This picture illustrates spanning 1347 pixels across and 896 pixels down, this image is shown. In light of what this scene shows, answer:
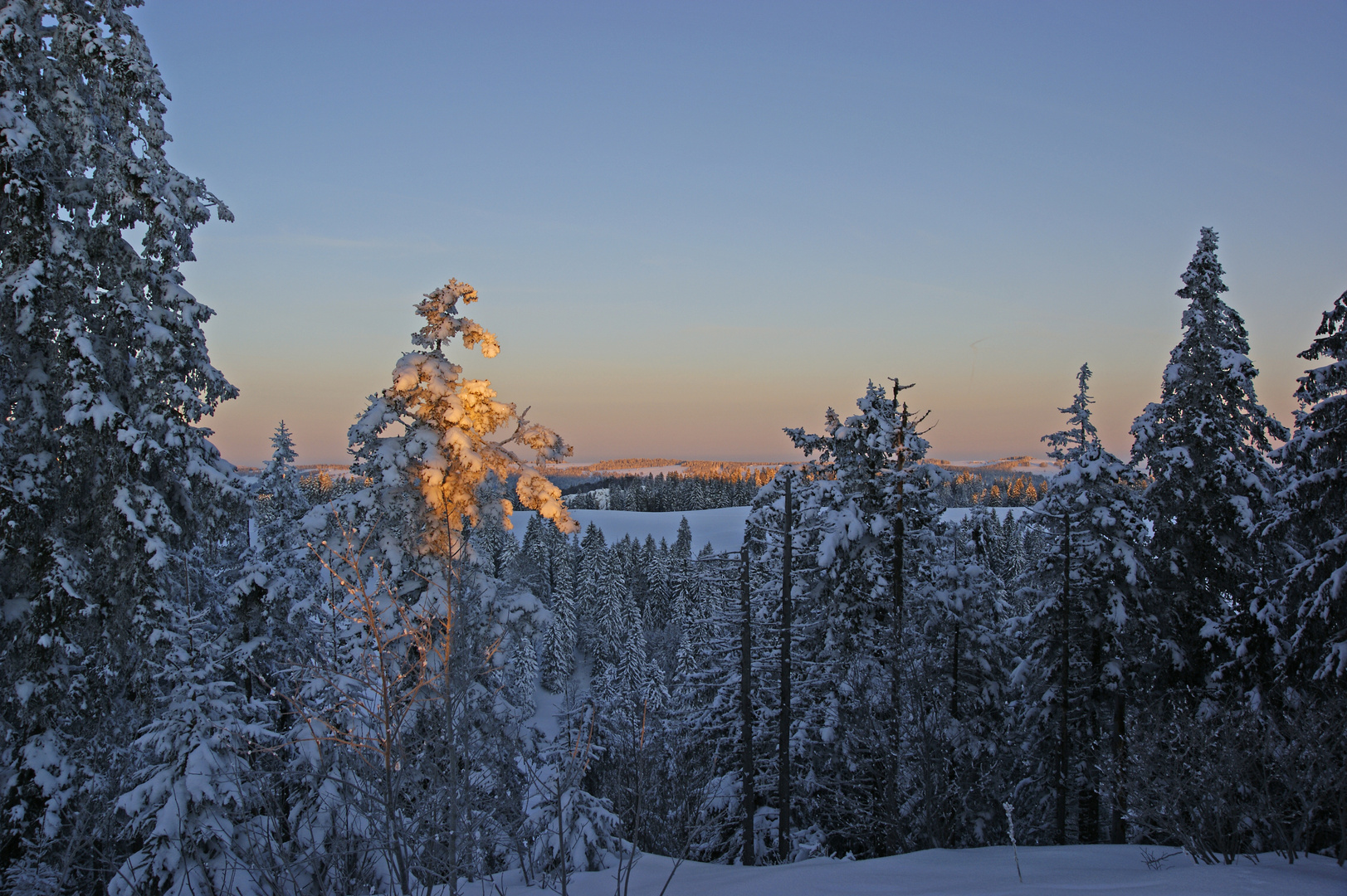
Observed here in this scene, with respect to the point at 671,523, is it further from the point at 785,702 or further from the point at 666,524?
the point at 785,702

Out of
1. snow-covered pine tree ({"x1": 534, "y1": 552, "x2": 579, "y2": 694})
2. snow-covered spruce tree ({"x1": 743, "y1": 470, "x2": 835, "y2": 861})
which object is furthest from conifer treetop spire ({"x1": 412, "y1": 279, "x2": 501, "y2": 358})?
snow-covered pine tree ({"x1": 534, "y1": 552, "x2": 579, "y2": 694})

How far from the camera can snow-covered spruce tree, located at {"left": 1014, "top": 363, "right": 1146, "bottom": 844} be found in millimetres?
17625

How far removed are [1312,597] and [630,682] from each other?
41.3 metres

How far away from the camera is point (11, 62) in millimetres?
9883

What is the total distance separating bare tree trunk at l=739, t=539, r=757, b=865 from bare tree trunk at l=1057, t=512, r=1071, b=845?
806 cm

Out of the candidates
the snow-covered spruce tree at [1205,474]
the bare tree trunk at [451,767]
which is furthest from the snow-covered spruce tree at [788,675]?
the bare tree trunk at [451,767]

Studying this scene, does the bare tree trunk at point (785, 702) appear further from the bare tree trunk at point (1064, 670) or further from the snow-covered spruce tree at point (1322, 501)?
the snow-covered spruce tree at point (1322, 501)

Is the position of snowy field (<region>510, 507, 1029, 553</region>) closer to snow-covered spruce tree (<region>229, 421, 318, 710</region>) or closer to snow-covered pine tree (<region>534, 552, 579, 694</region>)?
snow-covered pine tree (<region>534, 552, 579, 694</region>)

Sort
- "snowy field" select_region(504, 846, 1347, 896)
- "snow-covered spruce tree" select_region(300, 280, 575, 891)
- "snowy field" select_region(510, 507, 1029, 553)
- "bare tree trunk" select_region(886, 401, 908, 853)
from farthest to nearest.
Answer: "snowy field" select_region(510, 507, 1029, 553) < "bare tree trunk" select_region(886, 401, 908, 853) < "snow-covered spruce tree" select_region(300, 280, 575, 891) < "snowy field" select_region(504, 846, 1347, 896)

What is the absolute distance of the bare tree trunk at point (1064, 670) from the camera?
18.3 m

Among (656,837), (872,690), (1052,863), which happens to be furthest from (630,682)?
(1052,863)

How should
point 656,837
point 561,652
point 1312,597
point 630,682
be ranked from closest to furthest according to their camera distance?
1. point 1312,597
2. point 656,837
3. point 630,682
4. point 561,652

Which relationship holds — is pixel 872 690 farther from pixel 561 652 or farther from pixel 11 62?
pixel 561 652

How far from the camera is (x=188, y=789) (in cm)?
959
